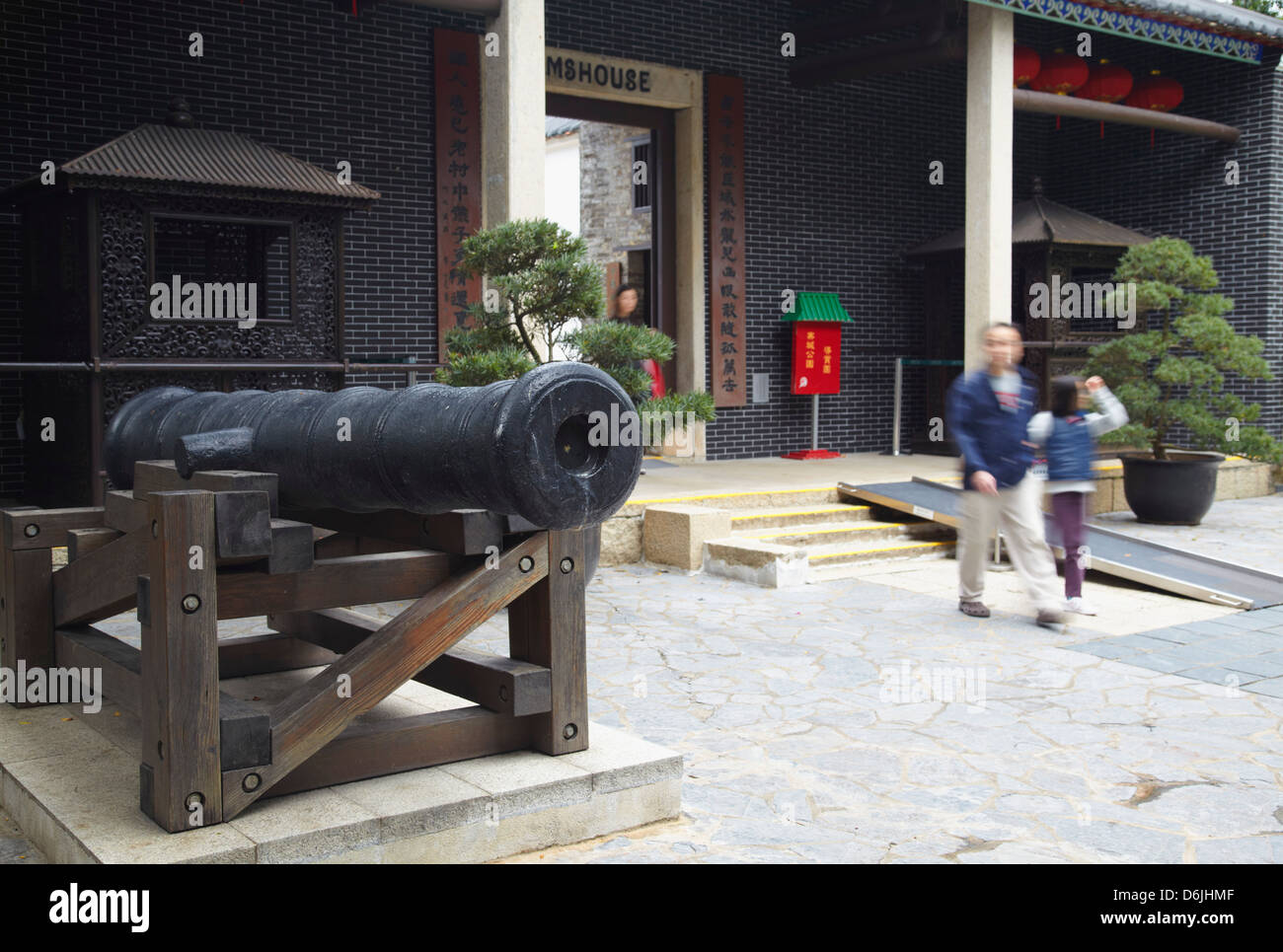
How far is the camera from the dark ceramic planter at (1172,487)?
10.1 meters

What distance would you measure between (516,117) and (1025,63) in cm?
624

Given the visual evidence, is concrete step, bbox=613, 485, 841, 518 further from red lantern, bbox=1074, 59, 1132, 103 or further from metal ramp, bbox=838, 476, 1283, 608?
red lantern, bbox=1074, 59, 1132, 103

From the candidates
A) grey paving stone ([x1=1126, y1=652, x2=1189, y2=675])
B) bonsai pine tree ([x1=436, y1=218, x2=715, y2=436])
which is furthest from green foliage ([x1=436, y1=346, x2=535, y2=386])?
grey paving stone ([x1=1126, y1=652, x2=1189, y2=675])

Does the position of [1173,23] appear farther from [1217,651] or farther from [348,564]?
[348,564]

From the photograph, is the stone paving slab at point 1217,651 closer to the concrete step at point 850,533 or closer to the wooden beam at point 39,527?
the concrete step at point 850,533

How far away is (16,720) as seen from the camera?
404cm

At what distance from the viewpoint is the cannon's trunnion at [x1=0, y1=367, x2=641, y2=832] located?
9.39 feet

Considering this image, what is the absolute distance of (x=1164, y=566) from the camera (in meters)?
7.88

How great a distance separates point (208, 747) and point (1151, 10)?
1120cm

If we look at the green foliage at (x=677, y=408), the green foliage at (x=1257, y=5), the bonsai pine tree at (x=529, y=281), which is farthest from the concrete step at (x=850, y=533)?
the green foliage at (x=1257, y=5)

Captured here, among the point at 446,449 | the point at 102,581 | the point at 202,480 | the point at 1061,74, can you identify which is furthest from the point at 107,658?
the point at 1061,74

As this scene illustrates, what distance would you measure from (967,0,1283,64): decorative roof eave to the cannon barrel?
8.53m

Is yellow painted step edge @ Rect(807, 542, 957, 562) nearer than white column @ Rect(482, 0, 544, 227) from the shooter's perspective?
No
